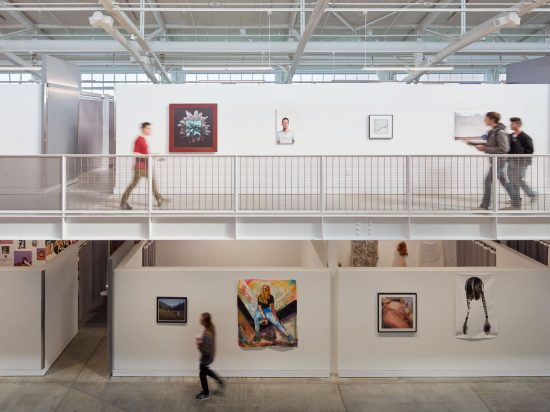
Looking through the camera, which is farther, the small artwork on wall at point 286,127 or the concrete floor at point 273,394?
the small artwork on wall at point 286,127

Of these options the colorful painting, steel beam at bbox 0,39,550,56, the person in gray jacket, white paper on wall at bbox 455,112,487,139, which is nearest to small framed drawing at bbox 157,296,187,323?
the colorful painting

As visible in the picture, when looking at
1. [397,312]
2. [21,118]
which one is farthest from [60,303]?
[397,312]

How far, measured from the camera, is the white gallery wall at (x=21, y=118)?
1305 centimetres

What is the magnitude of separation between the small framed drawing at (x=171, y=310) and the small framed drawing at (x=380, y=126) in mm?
6182

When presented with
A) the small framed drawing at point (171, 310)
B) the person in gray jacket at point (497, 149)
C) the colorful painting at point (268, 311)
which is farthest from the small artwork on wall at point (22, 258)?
the person in gray jacket at point (497, 149)

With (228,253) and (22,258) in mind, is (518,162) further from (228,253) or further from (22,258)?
(22,258)

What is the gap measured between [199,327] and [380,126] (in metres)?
6.52

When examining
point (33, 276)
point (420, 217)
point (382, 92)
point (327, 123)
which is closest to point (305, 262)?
point (327, 123)

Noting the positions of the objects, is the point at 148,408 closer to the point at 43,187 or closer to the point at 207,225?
the point at 207,225

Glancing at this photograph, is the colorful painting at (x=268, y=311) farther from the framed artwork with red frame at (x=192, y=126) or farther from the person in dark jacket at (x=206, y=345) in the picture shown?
the framed artwork with red frame at (x=192, y=126)

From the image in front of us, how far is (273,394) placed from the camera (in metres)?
9.57

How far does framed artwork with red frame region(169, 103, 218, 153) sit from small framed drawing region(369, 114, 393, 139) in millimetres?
3839

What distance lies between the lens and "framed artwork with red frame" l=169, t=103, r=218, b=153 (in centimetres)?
1262

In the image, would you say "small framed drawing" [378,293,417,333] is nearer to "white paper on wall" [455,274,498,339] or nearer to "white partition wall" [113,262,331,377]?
"white paper on wall" [455,274,498,339]
